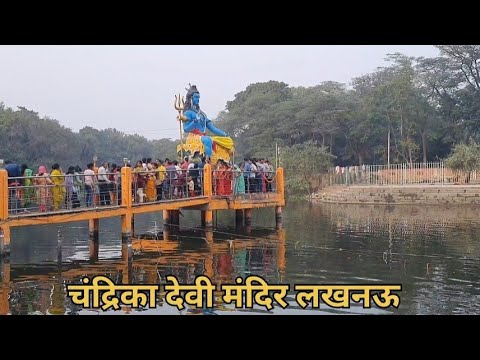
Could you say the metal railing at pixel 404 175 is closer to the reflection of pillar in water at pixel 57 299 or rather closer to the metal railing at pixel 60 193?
the metal railing at pixel 60 193

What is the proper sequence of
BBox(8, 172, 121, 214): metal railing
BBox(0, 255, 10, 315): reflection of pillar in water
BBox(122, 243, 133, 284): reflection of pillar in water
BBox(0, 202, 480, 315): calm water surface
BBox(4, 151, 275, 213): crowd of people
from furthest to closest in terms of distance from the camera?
BBox(4, 151, 275, 213): crowd of people, BBox(8, 172, 121, 214): metal railing, BBox(122, 243, 133, 284): reflection of pillar in water, BBox(0, 202, 480, 315): calm water surface, BBox(0, 255, 10, 315): reflection of pillar in water

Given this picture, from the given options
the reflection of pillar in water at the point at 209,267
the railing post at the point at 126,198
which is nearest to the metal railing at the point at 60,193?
the railing post at the point at 126,198

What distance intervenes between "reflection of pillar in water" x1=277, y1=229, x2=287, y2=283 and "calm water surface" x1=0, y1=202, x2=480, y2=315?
0.03 metres

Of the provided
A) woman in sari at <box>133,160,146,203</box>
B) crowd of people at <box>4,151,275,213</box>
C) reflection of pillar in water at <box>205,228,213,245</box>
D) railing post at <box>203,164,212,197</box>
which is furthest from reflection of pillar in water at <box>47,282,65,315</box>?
railing post at <box>203,164,212,197</box>

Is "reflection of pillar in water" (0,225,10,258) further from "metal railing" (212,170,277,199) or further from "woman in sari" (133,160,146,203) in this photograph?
"metal railing" (212,170,277,199)

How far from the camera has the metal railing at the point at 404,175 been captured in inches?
1391

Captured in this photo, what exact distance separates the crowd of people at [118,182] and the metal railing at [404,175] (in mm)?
16035

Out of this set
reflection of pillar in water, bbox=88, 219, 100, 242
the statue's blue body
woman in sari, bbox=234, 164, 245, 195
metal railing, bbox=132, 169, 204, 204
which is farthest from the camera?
the statue's blue body

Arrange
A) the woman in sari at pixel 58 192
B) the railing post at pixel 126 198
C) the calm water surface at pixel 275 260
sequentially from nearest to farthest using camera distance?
1. the calm water surface at pixel 275 260
2. the woman in sari at pixel 58 192
3. the railing post at pixel 126 198

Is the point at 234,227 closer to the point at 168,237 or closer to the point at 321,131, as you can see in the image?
the point at 168,237

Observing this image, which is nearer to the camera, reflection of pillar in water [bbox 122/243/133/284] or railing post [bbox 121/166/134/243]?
reflection of pillar in water [bbox 122/243/133/284]

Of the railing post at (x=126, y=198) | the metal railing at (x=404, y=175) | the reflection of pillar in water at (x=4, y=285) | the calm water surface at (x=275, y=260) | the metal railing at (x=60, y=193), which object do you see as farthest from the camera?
the metal railing at (x=404, y=175)

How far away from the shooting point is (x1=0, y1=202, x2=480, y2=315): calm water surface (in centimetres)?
1104

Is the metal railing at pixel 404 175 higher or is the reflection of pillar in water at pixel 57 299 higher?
the metal railing at pixel 404 175
